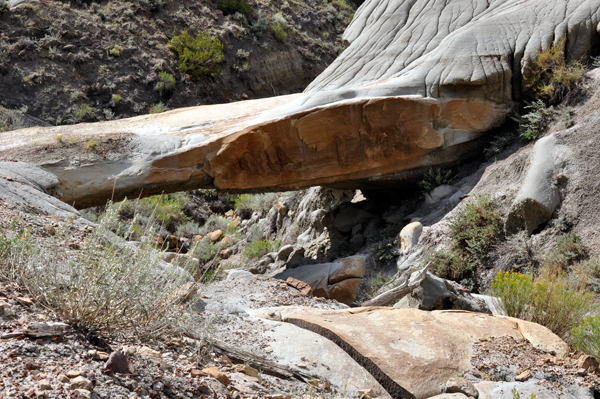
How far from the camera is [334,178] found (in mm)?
8016

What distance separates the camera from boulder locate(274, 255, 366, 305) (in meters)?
7.22

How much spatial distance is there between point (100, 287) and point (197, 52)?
1481 cm

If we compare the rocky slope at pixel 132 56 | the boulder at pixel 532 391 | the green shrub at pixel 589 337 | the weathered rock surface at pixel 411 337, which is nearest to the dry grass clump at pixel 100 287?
the weathered rock surface at pixel 411 337

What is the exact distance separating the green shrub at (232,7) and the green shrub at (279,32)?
4.41 feet

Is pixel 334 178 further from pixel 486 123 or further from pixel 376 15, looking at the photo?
pixel 376 15

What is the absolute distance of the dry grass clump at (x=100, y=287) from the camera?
2572 millimetres

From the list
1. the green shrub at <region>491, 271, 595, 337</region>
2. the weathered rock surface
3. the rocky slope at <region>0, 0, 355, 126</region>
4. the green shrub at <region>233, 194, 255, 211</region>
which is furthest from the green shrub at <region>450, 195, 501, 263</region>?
the rocky slope at <region>0, 0, 355, 126</region>

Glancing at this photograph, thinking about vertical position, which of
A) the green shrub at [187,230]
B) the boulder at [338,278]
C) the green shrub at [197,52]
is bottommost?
the green shrub at [187,230]

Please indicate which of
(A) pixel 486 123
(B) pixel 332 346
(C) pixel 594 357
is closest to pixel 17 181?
(B) pixel 332 346

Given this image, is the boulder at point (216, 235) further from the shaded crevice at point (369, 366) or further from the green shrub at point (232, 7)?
the green shrub at point (232, 7)

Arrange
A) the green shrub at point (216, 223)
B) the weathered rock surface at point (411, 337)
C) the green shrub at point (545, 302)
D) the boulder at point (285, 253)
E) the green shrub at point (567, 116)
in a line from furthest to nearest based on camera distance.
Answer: the green shrub at point (216, 223) → the boulder at point (285, 253) → the green shrub at point (567, 116) → the green shrub at point (545, 302) → the weathered rock surface at point (411, 337)

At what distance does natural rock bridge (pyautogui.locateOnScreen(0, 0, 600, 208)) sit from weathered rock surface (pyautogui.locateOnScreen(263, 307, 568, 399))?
140 inches

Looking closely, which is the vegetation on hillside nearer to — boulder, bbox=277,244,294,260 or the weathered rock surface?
the weathered rock surface

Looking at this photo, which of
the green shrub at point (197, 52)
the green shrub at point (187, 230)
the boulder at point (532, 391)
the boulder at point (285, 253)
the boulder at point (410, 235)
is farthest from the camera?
the green shrub at point (197, 52)
